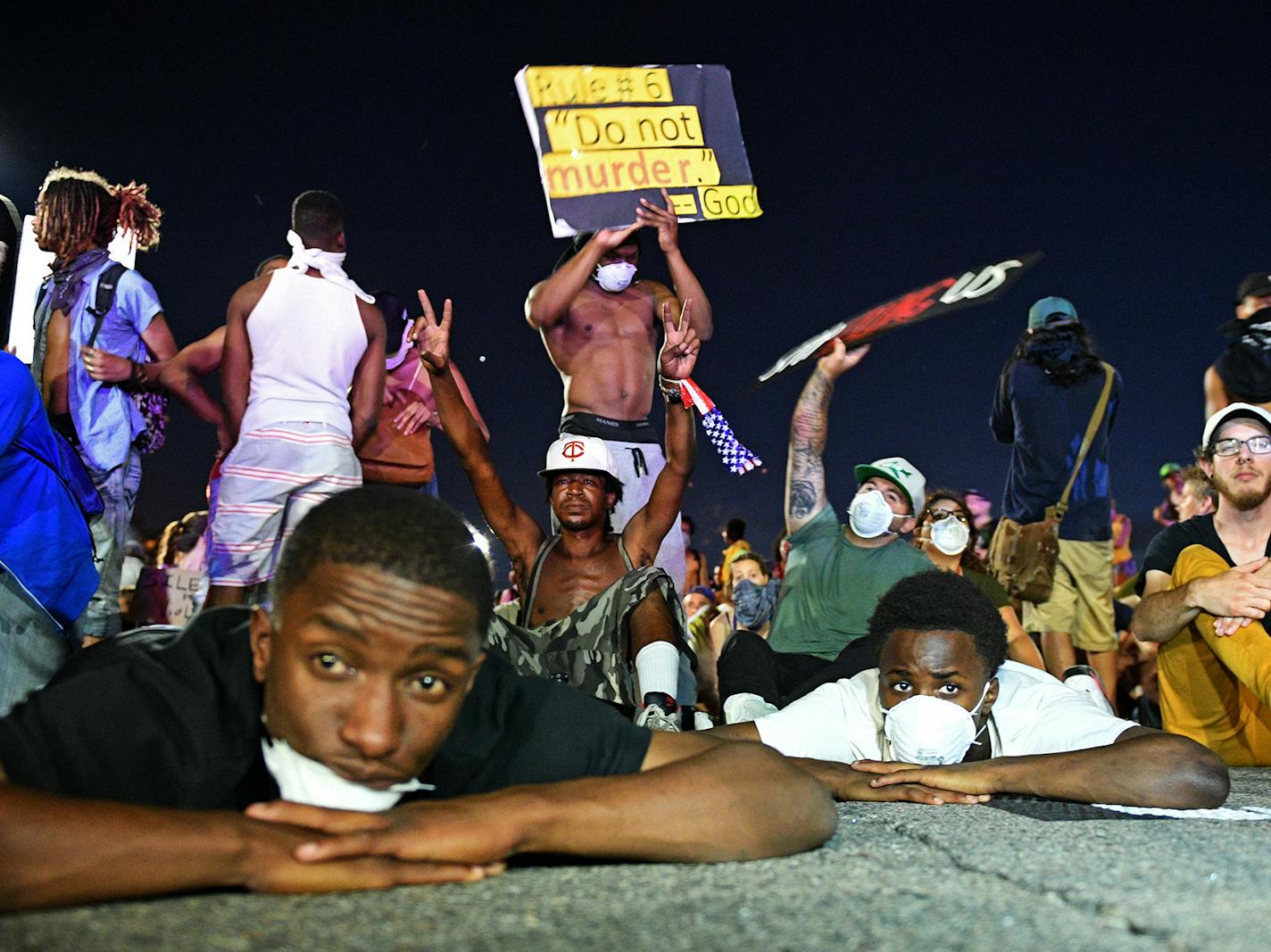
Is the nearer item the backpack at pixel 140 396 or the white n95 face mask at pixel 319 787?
the white n95 face mask at pixel 319 787

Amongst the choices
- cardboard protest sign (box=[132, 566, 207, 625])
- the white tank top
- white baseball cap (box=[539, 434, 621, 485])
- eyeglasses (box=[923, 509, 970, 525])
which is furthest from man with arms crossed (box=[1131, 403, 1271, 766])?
cardboard protest sign (box=[132, 566, 207, 625])

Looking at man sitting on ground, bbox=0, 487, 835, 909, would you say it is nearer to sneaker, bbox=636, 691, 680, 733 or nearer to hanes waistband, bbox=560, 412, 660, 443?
sneaker, bbox=636, 691, 680, 733

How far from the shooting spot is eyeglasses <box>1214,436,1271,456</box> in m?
4.63

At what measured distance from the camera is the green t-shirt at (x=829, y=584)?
501 centimetres

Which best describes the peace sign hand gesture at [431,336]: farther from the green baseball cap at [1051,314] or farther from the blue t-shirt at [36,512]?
the green baseball cap at [1051,314]

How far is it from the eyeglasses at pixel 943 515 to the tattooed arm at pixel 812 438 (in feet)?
2.93

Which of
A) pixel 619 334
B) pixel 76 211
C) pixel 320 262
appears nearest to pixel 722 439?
pixel 619 334

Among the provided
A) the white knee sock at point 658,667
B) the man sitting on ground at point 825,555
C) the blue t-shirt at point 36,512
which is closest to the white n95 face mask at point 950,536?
the man sitting on ground at point 825,555

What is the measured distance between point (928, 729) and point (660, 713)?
111 centimetres

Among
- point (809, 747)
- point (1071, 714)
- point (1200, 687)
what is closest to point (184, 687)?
point (809, 747)

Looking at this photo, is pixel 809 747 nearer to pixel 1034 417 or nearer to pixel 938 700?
pixel 938 700

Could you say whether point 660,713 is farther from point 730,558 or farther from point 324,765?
point 730,558

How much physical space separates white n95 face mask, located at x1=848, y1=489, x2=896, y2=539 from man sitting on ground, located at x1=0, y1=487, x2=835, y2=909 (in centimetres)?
341

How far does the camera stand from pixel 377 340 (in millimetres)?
5117
